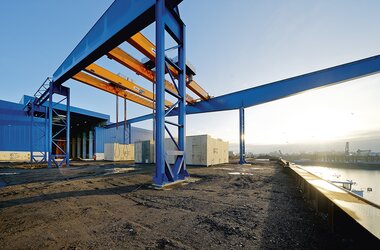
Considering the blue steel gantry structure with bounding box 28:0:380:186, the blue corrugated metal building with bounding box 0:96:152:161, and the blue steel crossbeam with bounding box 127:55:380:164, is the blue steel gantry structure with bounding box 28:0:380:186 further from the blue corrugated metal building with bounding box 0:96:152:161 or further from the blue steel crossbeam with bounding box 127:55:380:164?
the blue corrugated metal building with bounding box 0:96:152:161

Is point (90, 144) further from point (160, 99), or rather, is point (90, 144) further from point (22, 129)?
point (160, 99)

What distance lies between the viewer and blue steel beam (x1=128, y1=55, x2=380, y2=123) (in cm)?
882

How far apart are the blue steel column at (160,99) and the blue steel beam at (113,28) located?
0.63m

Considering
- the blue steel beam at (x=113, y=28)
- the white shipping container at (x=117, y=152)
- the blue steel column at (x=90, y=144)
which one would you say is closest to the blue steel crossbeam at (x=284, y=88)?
the white shipping container at (x=117, y=152)

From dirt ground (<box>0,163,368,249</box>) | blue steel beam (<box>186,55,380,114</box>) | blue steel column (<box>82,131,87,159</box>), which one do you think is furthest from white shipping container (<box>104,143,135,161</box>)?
dirt ground (<box>0,163,368,249</box>)

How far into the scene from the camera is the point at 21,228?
7.36ft

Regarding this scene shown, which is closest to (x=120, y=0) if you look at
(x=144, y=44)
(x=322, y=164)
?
(x=144, y=44)

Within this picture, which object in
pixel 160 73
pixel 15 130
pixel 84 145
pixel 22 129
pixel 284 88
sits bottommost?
pixel 84 145

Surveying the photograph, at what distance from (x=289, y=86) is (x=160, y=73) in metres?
9.85

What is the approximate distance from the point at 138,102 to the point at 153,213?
14045 millimetres

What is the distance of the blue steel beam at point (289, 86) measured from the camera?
882 cm

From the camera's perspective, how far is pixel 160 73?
4797 millimetres

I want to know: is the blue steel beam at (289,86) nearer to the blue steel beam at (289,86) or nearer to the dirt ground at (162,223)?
the blue steel beam at (289,86)

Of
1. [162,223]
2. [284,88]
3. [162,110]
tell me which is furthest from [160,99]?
[284,88]
